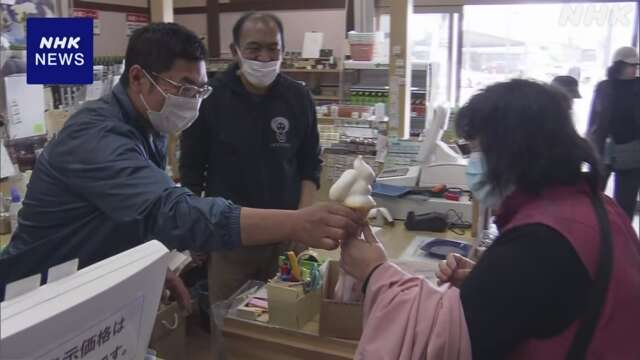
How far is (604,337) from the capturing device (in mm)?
1034

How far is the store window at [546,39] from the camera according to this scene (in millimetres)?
6703

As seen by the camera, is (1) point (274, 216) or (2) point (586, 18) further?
(2) point (586, 18)

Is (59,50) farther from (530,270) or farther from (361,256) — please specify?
(530,270)

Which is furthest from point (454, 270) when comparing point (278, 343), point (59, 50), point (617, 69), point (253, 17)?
point (617, 69)

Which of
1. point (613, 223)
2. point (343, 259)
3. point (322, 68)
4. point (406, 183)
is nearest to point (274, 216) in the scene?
point (343, 259)

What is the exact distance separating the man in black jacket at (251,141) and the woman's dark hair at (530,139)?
4.71 ft

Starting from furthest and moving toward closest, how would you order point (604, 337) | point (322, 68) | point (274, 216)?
point (322, 68) < point (274, 216) < point (604, 337)

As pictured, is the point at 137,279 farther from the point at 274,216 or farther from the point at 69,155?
the point at 69,155

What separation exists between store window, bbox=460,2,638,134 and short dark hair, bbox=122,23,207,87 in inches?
225

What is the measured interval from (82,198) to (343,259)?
2.09ft

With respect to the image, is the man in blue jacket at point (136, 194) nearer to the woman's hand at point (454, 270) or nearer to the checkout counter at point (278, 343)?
the woman's hand at point (454, 270)

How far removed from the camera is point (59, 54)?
263 cm

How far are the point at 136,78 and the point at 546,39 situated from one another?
6552 millimetres

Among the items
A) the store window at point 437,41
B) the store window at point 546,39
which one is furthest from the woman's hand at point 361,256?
the store window at point 437,41
